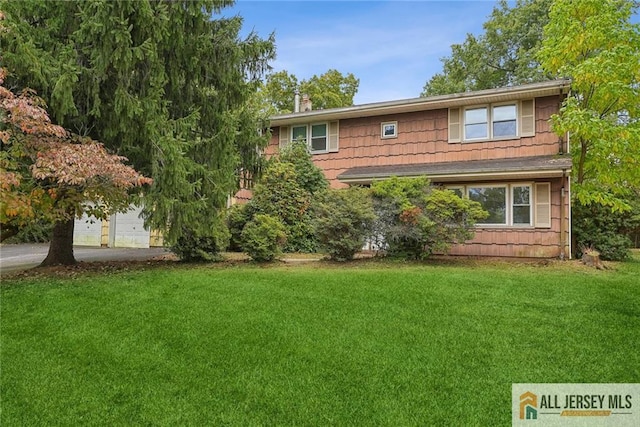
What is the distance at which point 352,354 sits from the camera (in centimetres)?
452

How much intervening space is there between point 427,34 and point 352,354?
10182 mm

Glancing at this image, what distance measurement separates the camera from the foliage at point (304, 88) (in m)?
29.9

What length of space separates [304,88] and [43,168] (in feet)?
83.8

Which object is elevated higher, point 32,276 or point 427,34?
point 427,34

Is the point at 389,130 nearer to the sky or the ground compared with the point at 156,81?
nearer to the sky

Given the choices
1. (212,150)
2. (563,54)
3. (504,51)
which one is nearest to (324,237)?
(212,150)

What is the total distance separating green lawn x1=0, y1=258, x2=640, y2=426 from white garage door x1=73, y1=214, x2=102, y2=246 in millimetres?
11207

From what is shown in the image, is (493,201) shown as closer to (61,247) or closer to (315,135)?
(315,135)

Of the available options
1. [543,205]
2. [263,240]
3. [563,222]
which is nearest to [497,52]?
[543,205]

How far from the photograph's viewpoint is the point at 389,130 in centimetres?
1477

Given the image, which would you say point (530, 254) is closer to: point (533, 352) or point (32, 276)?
point (533, 352)

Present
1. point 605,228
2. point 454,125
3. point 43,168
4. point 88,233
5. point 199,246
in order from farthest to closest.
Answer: point 88,233, point 454,125, point 605,228, point 199,246, point 43,168

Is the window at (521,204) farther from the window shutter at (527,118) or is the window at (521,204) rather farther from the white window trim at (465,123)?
the white window trim at (465,123)

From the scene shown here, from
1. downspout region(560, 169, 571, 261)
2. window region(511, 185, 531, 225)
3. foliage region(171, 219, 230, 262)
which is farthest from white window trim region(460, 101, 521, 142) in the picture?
foliage region(171, 219, 230, 262)
